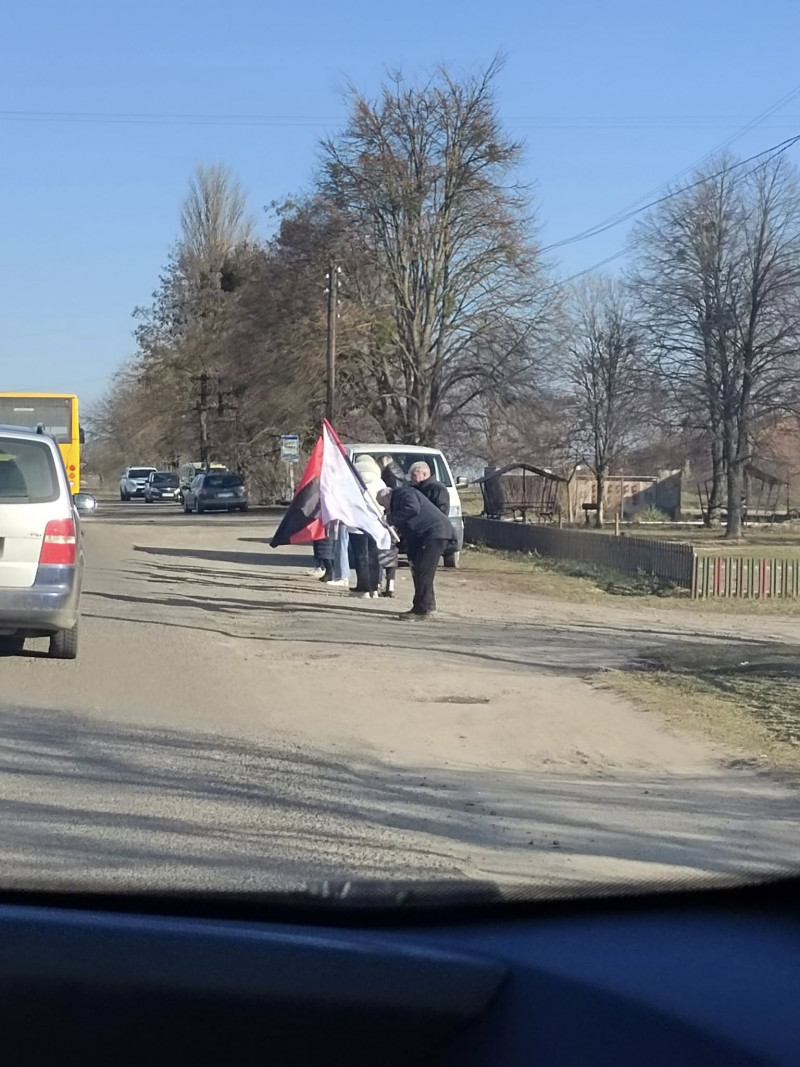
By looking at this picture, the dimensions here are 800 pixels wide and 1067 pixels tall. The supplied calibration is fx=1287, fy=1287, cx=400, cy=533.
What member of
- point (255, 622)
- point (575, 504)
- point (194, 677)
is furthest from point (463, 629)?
point (575, 504)

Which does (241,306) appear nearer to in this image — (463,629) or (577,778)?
(463,629)

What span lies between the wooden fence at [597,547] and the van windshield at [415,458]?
3189 mm

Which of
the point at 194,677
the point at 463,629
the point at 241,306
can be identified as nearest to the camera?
the point at 194,677

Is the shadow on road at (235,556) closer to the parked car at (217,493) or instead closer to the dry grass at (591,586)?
the dry grass at (591,586)

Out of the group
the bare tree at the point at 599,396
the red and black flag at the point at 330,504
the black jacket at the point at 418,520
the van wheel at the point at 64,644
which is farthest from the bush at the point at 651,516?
the van wheel at the point at 64,644

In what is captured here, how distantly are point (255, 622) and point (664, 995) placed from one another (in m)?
11.1

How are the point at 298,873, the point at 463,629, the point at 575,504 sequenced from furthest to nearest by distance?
the point at 575,504
the point at 463,629
the point at 298,873

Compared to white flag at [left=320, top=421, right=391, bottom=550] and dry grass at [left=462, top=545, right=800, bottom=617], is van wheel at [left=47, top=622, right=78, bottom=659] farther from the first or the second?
dry grass at [left=462, top=545, right=800, bottom=617]

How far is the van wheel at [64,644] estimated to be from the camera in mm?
10211

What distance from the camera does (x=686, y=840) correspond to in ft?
18.1

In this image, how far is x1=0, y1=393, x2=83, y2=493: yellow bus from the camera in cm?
3017

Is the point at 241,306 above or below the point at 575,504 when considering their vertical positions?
above

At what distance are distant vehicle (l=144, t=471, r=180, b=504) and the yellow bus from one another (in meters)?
31.3

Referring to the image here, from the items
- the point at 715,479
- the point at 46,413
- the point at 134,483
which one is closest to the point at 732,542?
the point at 715,479
